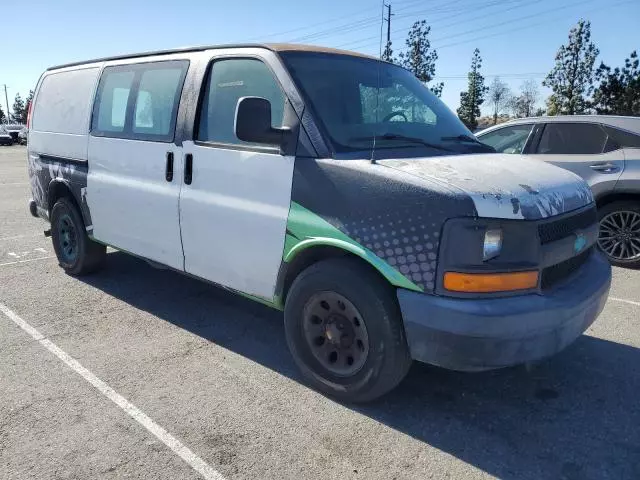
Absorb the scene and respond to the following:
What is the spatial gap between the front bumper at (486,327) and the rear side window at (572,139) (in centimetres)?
443

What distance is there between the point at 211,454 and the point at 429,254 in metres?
1.50

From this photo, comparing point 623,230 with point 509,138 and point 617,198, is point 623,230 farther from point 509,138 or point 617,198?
point 509,138

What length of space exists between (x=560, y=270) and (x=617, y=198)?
4083 mm

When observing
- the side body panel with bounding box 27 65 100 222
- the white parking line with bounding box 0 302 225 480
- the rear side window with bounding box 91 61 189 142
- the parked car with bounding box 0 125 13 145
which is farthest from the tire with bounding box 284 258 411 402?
the parked car with bounding box 0 125 13 145

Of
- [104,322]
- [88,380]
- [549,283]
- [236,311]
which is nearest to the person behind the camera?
[549,283]

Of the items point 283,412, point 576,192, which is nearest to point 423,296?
point 283,412

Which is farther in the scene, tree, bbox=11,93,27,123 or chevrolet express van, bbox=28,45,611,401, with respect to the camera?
tree, bbox=11,93,27,123

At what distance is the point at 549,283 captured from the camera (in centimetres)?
290

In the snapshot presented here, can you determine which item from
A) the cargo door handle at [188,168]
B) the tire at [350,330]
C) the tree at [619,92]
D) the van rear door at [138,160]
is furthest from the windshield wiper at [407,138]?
the tree at [619,92]

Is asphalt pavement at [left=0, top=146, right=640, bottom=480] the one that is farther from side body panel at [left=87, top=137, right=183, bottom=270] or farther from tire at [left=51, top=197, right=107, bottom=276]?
tire at [left=51, top=197, right=107, bottom=276]

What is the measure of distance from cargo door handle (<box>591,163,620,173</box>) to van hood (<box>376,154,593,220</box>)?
3.39 metres

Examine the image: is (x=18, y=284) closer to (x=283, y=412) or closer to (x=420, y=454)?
(x=283, y=412)

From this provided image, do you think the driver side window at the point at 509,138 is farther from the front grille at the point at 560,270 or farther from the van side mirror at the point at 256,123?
the van side mirror at the point at 256,123

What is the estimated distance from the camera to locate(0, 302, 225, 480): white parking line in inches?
102
